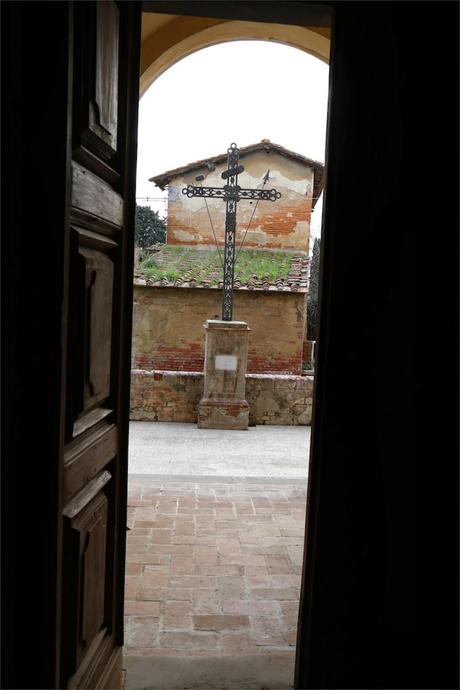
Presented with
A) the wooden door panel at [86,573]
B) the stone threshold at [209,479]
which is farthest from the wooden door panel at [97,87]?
the stone threshold at [209,479]

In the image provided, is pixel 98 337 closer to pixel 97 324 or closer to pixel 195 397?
pixel 97 324

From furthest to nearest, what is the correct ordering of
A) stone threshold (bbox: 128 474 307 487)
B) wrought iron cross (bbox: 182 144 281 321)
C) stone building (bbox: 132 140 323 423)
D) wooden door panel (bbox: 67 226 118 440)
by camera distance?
wrought iron cross (bbox: 182 144 281 321) < stone building (bbox: 132 140 323 423) < stone threshold (bbox: 128 474 307 487) < wooden door panel (bbox: 67 226 118 440)

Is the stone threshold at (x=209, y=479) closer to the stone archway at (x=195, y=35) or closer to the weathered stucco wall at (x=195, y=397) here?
the weathered stucco wall at (x=195, y=397)

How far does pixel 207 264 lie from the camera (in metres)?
16.0

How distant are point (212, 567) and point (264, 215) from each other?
15166 millimetres

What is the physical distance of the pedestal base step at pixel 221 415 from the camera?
931cm

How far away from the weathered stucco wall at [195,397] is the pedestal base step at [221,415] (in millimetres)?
366

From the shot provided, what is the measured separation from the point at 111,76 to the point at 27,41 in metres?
0.48

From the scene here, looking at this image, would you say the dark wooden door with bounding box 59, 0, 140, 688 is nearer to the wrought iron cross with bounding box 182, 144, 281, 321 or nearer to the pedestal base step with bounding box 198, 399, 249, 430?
the pedestal base step with bounding box 198, 399, 249, 430

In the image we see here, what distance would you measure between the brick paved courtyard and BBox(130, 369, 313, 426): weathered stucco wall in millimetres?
3869

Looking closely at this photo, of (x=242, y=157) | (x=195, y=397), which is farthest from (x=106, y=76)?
(x=242, y=157)

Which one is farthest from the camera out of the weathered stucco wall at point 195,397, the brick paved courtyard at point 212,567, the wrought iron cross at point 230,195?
the wrought iron cross at point 230,195

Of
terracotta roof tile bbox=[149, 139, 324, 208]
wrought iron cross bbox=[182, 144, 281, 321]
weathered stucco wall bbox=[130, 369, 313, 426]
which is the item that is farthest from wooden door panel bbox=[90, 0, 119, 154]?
terracotta roof tile bbox=[149, 139, 324, 208]

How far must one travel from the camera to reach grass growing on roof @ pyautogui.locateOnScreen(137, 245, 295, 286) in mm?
14625
